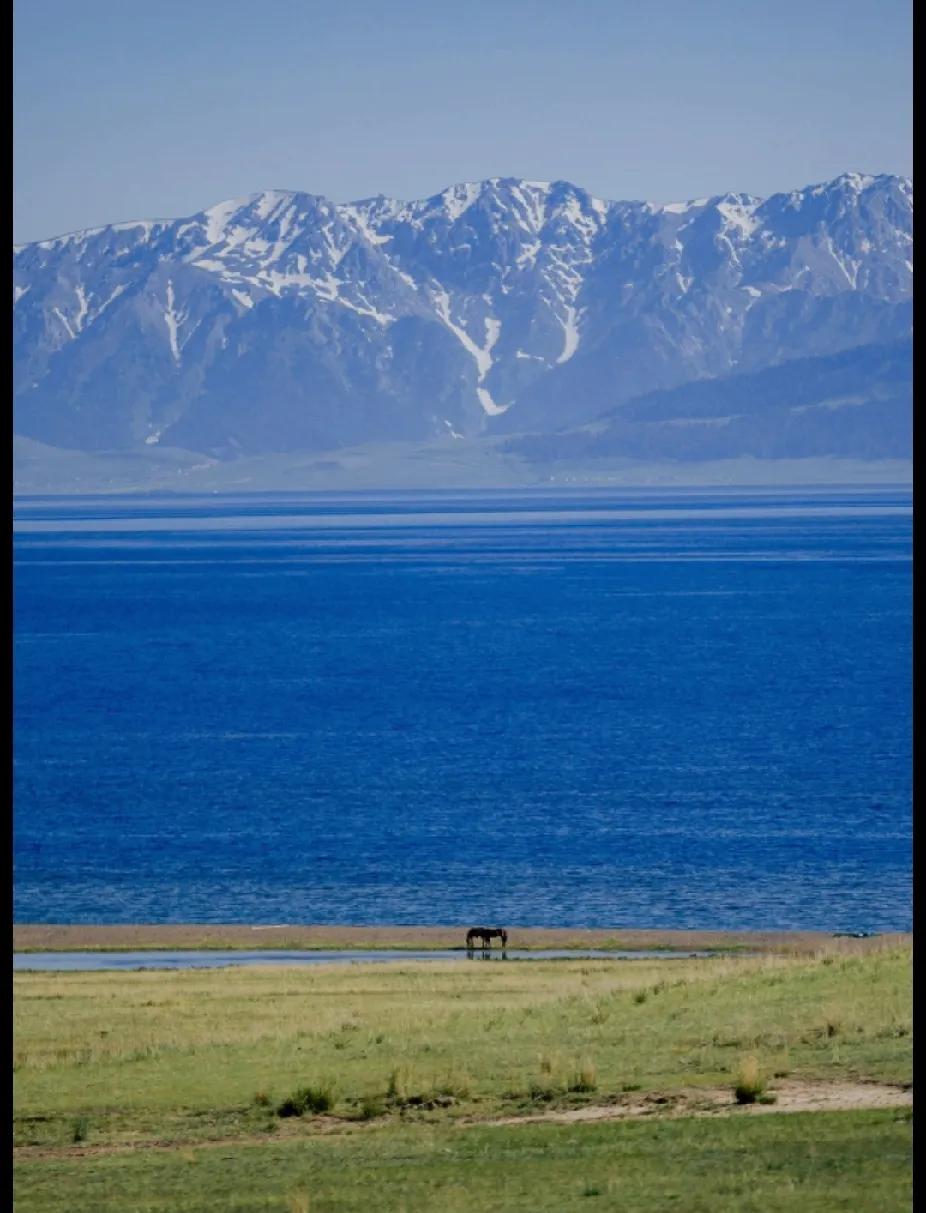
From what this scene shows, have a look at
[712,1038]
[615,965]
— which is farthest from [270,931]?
[712,1038]

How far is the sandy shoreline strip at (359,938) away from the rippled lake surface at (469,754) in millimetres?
2978

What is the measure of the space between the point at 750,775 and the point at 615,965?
167 feet

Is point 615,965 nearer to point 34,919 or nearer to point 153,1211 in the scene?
point 34,919

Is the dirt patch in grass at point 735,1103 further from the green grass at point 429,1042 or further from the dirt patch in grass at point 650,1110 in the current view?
the green grass at point 429,1042

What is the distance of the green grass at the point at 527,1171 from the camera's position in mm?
12633

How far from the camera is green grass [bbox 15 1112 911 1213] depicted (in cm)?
1263

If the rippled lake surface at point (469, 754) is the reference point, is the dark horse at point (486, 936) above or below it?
below

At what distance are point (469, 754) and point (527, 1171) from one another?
281 feet

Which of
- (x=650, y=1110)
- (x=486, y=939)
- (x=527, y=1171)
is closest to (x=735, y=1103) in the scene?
(x=650, y=1110)

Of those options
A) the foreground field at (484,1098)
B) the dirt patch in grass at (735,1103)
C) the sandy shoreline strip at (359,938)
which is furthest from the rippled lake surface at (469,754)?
the dirt patch in grass at (735,1103)

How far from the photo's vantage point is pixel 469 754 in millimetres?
99625

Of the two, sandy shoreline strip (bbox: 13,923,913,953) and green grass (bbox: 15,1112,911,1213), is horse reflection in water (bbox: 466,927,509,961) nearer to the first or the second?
sandy shoreline strip (bbox: 13,923,913,953)

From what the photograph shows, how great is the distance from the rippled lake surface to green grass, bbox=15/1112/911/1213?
38.3m

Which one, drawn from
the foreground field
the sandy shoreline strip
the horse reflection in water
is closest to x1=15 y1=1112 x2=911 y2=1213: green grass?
the foreground field
